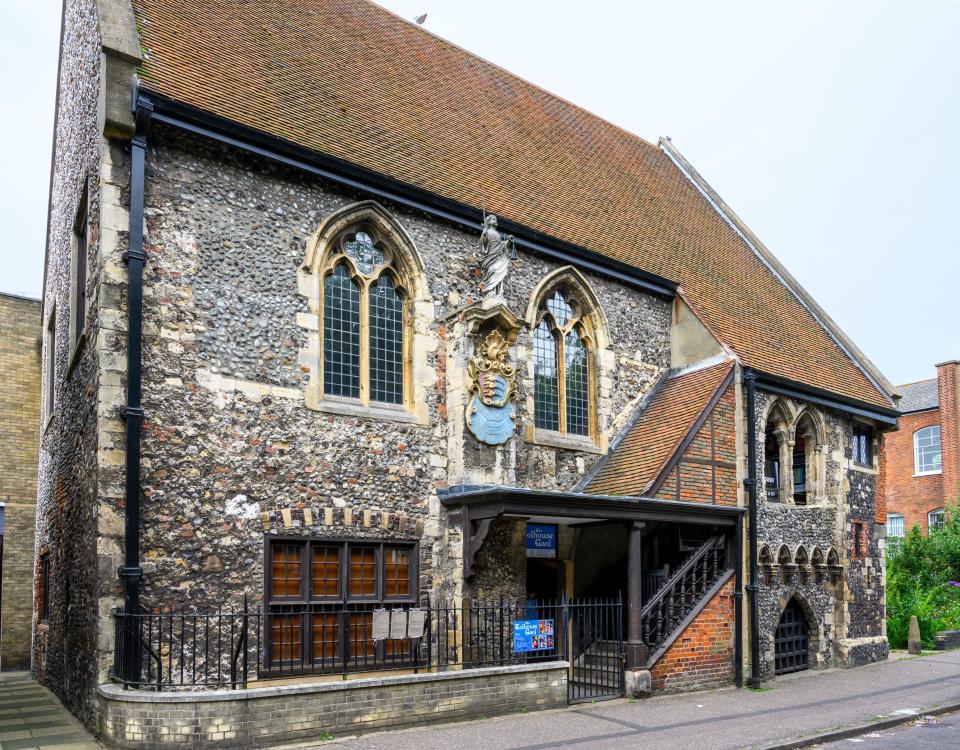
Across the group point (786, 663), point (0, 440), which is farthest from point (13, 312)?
point (786, 663)

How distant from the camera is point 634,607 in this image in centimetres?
1327

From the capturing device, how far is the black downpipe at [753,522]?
48.0 ft

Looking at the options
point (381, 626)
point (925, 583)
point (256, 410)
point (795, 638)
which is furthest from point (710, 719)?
point (925, 583)

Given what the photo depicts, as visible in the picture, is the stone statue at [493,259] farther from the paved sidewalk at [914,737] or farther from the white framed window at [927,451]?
the white framed window at [927,451]

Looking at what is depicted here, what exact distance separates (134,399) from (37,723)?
455cm

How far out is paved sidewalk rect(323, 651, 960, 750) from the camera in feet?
32.1

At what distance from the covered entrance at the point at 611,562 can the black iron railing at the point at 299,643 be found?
2.84 feet

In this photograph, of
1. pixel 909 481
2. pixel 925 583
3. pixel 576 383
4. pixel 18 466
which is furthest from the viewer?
pixel 909 481

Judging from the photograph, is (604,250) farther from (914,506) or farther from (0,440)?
(914,506)

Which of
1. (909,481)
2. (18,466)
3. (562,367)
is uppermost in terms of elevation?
(562,367)

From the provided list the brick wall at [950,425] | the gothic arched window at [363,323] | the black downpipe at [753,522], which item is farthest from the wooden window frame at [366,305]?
the brick wall at [950,425]

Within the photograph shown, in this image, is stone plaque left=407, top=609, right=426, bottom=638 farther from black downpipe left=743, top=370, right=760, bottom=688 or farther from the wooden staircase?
black downpipe left=743, top=370, right=760, bottom=688

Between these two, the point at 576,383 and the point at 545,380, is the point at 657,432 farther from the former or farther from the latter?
the point at 545,380

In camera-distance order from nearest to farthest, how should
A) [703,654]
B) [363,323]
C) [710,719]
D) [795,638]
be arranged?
[710,719]
[363,323]
[703,654]
[795,638]
